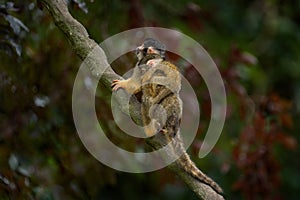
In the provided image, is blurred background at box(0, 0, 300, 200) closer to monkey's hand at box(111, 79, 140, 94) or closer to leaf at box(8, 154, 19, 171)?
leaf at box(8, 154, 19, 171)

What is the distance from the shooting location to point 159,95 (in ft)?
8.70

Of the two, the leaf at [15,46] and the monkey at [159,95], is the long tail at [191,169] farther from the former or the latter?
the leaf at [15,46]

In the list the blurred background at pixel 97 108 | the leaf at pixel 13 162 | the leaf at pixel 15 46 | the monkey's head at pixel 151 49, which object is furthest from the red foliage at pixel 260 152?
the monkey's head at pixel 151 49

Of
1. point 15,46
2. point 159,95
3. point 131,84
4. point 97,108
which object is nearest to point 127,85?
point 131,84

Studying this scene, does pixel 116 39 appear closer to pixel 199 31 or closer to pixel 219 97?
pixel 219 97

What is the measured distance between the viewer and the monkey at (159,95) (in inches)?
102

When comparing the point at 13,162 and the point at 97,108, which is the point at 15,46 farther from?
the point at 97,108

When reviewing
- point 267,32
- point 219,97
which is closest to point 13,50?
point 219,97

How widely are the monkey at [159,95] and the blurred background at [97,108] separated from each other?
1.70 ft

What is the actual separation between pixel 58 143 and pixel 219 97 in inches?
50.9

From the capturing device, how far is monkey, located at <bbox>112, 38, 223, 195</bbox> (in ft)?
8.50

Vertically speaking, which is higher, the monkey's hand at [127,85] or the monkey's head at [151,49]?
the monkey's head at [151,49]

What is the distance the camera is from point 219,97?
4.47m

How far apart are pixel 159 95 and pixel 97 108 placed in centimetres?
98
